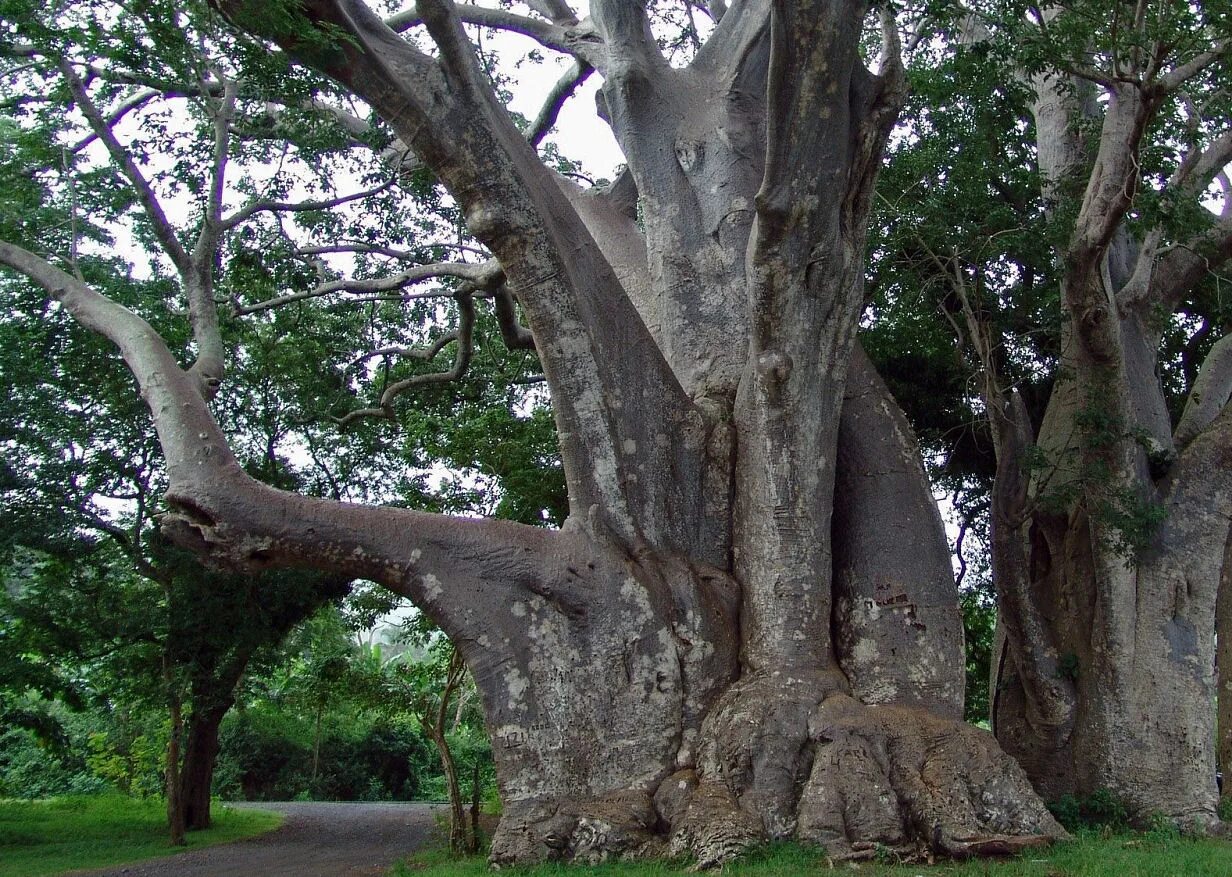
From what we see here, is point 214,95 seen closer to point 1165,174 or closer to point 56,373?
point 56,373

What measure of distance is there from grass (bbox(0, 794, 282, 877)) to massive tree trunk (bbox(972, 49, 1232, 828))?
8.77 meters

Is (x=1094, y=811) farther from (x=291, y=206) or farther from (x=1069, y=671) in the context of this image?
(x=291, y=206)

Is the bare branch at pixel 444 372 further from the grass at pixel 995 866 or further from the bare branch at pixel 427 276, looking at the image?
the grass at pixel 995 866

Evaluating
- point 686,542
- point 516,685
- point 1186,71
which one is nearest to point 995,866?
point 686,542

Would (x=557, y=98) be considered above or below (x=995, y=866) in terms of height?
above

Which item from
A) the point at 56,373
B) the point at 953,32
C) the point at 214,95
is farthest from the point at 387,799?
the point at 953,32

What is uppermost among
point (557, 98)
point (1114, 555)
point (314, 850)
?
point (557, 98)

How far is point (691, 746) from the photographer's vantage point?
22.3 feet

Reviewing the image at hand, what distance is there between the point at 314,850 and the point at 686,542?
713 cm

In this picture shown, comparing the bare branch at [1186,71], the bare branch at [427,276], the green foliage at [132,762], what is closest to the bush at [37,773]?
the green foliage at [132,762]

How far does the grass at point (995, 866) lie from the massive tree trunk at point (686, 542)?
0.14 meters

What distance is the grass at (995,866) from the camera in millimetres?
5680

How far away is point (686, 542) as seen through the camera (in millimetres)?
7516

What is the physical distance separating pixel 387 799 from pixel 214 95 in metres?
16.6
